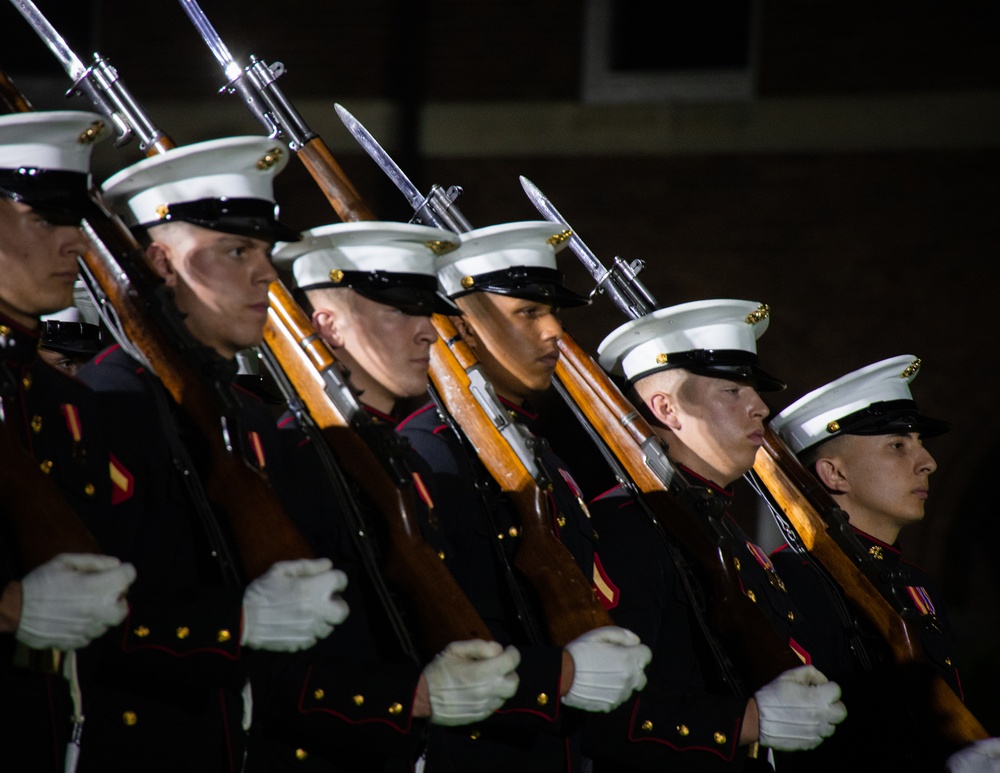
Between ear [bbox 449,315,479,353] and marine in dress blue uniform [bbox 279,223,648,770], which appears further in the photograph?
ear [bbox 449,315,479,353]

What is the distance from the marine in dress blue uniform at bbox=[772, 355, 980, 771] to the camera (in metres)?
4.36

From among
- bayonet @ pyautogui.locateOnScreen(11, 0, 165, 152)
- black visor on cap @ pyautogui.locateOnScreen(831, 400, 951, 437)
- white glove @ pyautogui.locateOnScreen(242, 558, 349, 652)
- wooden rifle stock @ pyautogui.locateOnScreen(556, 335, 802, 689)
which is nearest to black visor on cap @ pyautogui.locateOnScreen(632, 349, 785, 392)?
wooden rifle stock @ pyautogui.locateOnScreen(556, 335, 802, 689)

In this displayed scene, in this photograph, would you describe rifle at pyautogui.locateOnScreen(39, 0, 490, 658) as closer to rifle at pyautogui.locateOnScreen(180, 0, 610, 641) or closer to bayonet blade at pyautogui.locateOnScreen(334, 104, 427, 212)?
rifle at pyautogui.locateOnScreen(180, 0, 610, 641)

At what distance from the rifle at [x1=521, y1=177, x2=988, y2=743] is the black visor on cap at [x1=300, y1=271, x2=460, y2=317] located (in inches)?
34.9

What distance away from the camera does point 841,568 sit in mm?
4605

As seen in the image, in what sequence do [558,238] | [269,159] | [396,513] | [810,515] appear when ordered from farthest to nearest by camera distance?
[810,515], [558,238], [269,159], [396,513]

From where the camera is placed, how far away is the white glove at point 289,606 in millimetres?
2875

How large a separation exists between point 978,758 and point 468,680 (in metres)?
1.85

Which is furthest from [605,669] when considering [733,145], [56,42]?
[733,145]

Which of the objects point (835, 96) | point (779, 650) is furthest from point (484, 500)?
point (835, 96)

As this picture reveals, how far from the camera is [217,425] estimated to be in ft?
9.94

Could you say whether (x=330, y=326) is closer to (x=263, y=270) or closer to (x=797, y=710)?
(x=263, y=270)

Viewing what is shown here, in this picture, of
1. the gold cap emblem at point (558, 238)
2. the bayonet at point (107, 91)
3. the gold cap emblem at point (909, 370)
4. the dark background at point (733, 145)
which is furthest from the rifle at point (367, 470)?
the dark background at point (733, 145)

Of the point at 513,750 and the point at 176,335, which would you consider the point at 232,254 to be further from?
the point at 513,750
